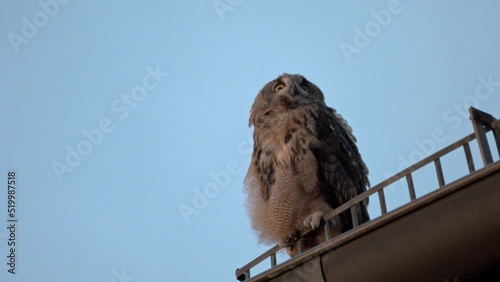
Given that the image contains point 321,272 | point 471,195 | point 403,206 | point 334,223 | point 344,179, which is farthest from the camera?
point 344,179

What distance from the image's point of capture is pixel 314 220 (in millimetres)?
4625

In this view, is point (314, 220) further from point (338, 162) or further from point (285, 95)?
point (285, 95)

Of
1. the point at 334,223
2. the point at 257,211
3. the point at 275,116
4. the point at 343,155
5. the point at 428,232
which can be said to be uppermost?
the point at 275,116

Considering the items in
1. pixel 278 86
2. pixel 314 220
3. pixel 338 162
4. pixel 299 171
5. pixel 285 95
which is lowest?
pixel 314 220

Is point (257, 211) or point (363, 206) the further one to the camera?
point (257, 211)

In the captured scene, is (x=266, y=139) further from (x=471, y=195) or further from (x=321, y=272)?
(x=471, y=195)

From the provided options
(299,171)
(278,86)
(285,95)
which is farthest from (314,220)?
(278,86)

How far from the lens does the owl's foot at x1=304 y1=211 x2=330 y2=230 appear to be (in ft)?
15.0

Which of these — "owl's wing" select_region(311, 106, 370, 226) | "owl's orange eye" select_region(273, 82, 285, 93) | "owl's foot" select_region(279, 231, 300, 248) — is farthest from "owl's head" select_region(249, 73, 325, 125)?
"owl's foot" select_region(279, 231, 300, 248)

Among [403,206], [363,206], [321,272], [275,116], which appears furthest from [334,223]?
[403,206]

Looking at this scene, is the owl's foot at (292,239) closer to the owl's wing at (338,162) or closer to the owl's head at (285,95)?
the owl's wing at (338,162)

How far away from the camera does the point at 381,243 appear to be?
118 inches

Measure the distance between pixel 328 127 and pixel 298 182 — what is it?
27.1 inches

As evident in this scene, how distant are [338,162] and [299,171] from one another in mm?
359
